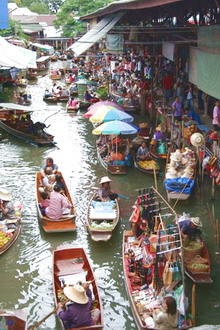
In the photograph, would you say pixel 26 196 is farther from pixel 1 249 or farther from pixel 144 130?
pixel 144 130

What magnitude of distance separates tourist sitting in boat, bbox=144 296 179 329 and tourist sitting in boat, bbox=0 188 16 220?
17.9ft

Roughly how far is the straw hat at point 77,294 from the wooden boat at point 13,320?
0.81 meters

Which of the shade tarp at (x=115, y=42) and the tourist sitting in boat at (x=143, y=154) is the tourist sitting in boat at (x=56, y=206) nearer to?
the tourist sitting in boat at (x=143, y=154)

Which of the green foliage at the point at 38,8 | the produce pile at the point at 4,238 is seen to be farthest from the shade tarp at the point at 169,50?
the green foliage at the point at 38,8

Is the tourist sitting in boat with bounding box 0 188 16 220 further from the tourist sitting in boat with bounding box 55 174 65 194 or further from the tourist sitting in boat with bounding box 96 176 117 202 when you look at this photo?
the tourist sitting in boat with bounding box 96 176 117 202

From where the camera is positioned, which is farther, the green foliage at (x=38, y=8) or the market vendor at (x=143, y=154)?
the green foliage at (x=38, y=8)

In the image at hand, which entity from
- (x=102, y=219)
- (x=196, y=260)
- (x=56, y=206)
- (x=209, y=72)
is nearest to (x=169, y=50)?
(x=209, y=72)

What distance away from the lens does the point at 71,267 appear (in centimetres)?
943

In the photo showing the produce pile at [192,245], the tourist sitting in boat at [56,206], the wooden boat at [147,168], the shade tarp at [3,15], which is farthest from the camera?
the shade tarp at [3,15]

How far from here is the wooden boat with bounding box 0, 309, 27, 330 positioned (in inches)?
254

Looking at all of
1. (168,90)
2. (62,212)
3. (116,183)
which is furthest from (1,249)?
(168,90)

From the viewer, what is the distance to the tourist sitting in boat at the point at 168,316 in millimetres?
7055

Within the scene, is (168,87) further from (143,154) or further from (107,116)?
(143,154)

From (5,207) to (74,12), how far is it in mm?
50054
